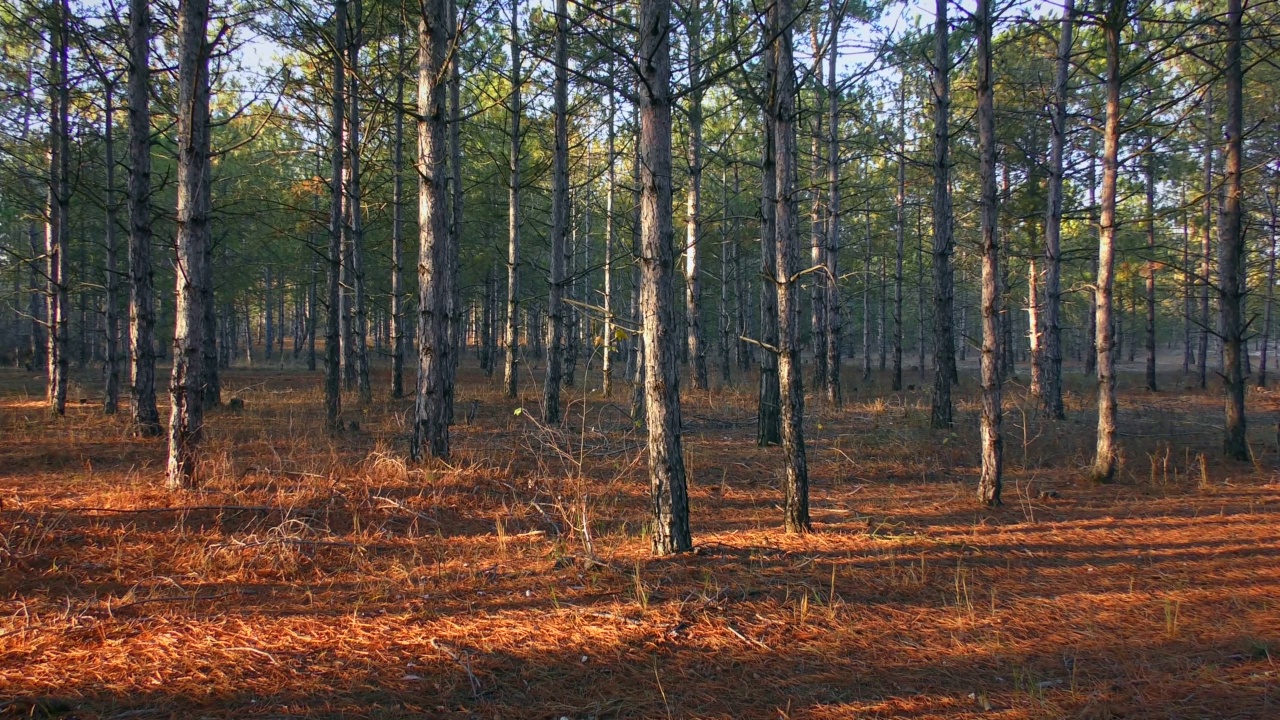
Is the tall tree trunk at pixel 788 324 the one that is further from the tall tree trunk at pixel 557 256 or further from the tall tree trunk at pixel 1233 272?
the tall tree trunk at pixel 1233 272

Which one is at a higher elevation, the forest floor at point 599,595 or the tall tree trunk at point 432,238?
the tall tree trunk at point 432,238

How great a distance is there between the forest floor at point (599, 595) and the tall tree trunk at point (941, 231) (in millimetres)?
4168

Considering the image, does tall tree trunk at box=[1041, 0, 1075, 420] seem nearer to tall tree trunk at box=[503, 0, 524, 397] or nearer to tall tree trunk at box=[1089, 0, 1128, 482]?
tall tree trunk at box=[1089, 0, 1128, 482]

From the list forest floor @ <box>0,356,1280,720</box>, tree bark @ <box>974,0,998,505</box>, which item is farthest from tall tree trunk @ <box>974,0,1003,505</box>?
forest floor @ <box>0,356,1280,720</box>

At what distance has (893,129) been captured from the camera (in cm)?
2558

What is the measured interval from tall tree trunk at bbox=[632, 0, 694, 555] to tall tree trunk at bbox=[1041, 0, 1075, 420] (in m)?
8.57

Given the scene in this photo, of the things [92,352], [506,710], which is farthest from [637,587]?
[92,352]

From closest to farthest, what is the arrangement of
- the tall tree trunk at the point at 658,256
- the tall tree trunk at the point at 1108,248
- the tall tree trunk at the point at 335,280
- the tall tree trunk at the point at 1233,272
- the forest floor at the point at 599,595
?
1. the forest floor at the point at 599,595
2. the tall tree trunk at the point at 658,256
3. the tall tree trunk at the point at 1108,248
4. the tall tree trunk at the point at 1233,272
5. the tall tree trunk at the point at 335,280

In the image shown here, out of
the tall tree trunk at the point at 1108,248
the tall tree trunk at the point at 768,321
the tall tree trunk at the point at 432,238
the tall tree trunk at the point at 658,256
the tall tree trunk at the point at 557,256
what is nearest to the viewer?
the tall tree trunk at the point at 658,256

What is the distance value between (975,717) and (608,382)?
1281 centimetres

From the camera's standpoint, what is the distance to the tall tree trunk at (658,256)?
4.93 metres

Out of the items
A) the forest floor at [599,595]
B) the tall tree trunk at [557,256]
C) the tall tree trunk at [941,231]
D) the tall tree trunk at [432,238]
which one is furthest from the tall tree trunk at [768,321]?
the tall tree trunk at [432,238]

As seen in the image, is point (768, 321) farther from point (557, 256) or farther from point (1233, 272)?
point (1233, 272)

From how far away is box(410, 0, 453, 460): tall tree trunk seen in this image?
779cm
